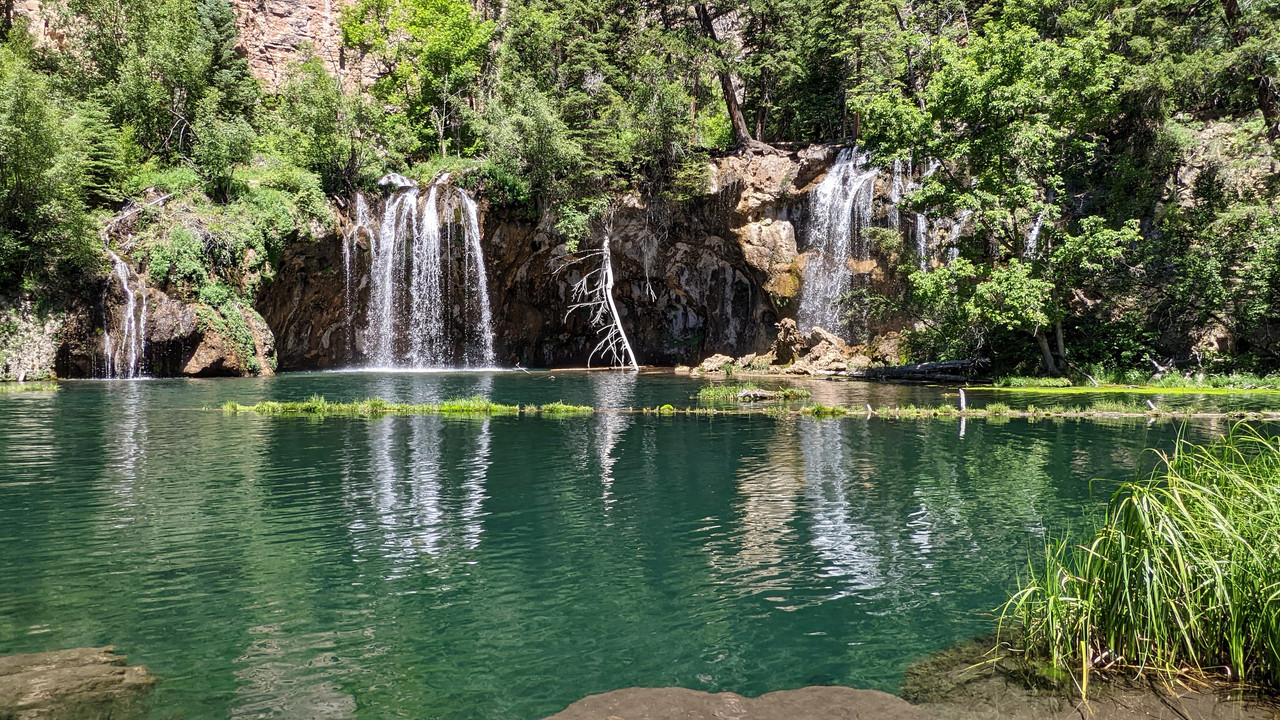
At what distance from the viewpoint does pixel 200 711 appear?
19.2 feet

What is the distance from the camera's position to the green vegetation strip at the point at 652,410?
72.3ft

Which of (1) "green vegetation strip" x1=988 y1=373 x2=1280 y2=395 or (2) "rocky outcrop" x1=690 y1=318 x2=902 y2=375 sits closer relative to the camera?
(1) "green vegetation strip" x1=988 y1=373 x2=1280 y2=395

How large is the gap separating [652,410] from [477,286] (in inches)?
1033

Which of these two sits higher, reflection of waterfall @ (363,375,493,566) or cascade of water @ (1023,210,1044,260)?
Answer: cascade of water @ (1023,210,1044,260)

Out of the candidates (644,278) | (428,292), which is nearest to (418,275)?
(428,292)

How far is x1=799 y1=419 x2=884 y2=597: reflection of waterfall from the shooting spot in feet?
30.1

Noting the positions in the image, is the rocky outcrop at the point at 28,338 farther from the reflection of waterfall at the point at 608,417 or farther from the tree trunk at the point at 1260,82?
the tree trunk at the point at 1260,82

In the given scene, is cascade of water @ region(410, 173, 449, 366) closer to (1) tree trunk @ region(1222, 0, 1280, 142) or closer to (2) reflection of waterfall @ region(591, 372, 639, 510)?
(2) reflection of waterfall @ region(591, 372, 639, 510)

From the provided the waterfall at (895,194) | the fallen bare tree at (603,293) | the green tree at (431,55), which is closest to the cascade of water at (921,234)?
the waterfall at (895,194)

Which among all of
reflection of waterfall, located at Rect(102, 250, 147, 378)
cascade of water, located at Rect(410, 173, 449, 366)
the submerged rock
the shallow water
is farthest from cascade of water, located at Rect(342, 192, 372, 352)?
the shallow water

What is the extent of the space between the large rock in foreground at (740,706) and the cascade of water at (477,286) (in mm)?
42204

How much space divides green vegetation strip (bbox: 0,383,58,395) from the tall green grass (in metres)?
35.2

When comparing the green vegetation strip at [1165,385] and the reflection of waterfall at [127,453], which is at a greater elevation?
the green vegetation strip at [1165,385]

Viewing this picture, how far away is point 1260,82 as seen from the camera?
33.3 metres
